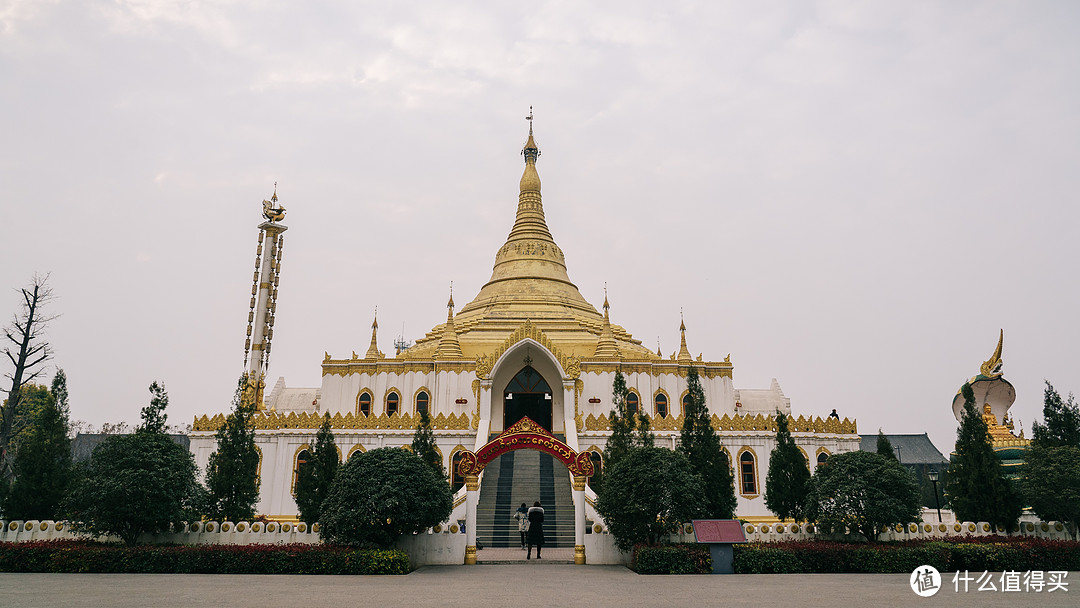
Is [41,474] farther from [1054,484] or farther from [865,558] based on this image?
[1054,484]

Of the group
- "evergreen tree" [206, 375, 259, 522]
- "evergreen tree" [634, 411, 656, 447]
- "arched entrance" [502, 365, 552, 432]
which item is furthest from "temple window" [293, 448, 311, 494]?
"evergreen tree" [634, 411, 656, 447]

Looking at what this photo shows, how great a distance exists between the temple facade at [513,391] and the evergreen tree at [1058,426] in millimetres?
8659

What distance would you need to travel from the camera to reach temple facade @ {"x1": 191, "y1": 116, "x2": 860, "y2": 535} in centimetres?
3198

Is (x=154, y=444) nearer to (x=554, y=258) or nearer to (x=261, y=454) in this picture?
(x=261, y=454)

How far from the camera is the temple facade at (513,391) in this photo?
1259 inches

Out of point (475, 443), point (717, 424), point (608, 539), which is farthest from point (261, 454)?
point (717, 424)

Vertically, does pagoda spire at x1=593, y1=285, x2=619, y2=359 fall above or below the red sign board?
above

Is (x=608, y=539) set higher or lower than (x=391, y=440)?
lower

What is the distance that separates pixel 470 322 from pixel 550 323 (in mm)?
4807

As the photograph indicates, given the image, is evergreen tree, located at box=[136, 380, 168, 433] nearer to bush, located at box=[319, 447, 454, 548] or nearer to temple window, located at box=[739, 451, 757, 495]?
bush, located at box=[319, 447, 454, 548]

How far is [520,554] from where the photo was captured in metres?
22.2

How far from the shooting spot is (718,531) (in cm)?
1820

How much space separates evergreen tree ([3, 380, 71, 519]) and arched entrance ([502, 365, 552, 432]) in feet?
66.1

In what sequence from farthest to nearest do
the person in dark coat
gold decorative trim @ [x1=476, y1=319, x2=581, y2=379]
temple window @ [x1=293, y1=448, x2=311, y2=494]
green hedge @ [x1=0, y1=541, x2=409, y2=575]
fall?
gold decorative trim @ [x1=476, y1=319, x2=581, y2=379] → temple window @ [x1=293, y1=448, x2=311, y2=494] → the person in dark coat → green hedge @ [x1=0, y1=541, x2=409, y2=575]
